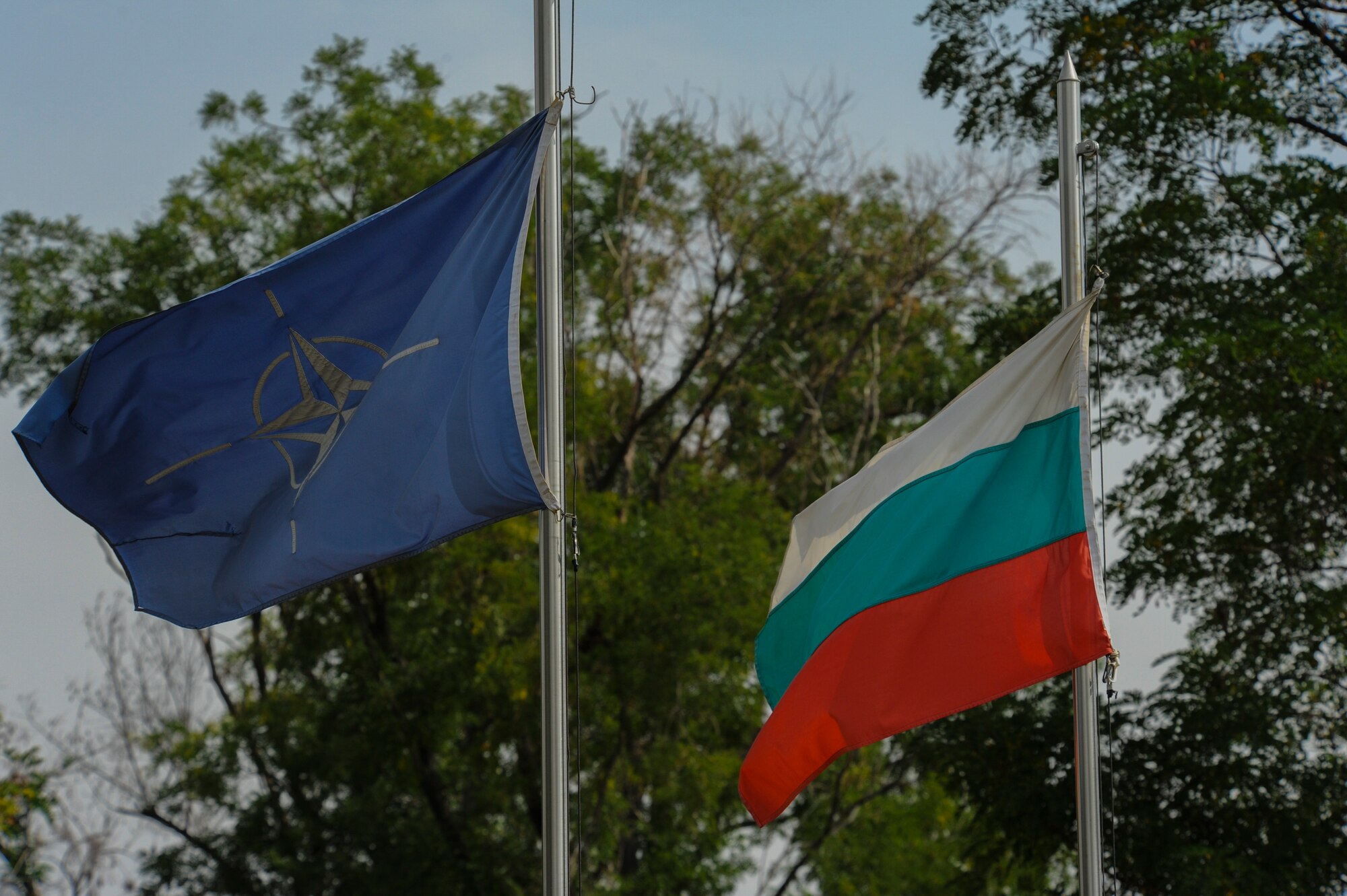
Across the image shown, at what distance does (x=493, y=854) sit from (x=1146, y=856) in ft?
29.6

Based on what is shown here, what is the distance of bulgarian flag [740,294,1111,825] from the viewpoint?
21.4 feet

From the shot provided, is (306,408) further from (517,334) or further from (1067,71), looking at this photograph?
(1067,71)

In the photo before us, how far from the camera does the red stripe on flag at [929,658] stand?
6.46 metres

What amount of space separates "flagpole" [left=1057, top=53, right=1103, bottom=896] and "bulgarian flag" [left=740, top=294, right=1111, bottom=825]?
50 centimetres

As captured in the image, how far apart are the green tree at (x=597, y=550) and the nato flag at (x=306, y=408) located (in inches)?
458

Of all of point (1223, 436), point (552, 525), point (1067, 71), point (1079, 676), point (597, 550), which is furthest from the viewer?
point (597, 550)

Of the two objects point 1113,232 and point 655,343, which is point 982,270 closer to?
point 655,343

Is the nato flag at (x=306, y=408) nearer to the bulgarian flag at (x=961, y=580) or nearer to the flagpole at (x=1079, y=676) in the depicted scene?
the bulgarian flag at (x=961, y=580)

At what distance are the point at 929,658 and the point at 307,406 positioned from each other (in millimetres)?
2778

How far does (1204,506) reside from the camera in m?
14.5

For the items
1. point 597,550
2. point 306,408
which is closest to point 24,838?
point 597,550

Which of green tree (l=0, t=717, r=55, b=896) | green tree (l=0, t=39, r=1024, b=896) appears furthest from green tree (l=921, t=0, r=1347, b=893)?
green tree (l=0, t=717, r=55, b=896)

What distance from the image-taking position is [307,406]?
22.3 feet

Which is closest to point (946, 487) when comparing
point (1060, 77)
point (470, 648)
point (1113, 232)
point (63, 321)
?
point (1060, 77)
